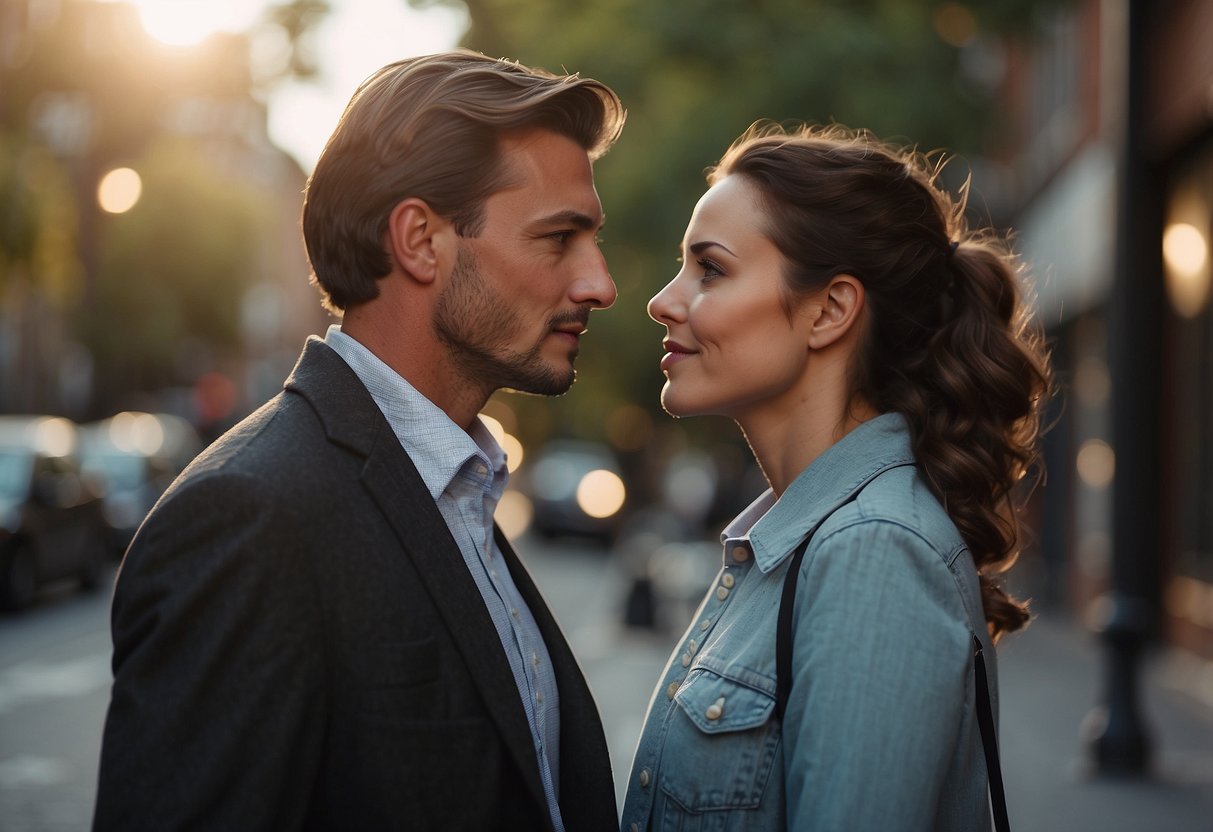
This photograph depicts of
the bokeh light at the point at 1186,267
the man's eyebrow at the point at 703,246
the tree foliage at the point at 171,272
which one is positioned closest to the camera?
the man's eyebrow at the point at 703,246

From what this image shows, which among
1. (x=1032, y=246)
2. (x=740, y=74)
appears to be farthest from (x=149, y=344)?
(x=740, y=74)

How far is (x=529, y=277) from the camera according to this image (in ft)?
8.77

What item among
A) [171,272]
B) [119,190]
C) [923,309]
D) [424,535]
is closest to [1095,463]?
[923,309]

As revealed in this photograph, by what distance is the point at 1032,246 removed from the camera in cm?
2264

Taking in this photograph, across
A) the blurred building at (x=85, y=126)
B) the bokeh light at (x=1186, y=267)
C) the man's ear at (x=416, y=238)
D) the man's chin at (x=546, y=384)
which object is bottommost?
the man's chin at (x=546, y=384)

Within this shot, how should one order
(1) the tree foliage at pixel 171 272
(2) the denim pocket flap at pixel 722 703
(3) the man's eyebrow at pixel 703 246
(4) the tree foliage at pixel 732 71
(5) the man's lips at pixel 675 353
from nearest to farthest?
(2) the denim pocket flap at pixel 722 703
(3) the man's eyebrow at pixel 703 246
(5) the man's lips at pixel 675 353
(4) the tree foliage at pixel 732 71
(1) the tree foliage at pixel 171 272

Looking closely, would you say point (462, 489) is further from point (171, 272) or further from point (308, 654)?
point (171, 272)

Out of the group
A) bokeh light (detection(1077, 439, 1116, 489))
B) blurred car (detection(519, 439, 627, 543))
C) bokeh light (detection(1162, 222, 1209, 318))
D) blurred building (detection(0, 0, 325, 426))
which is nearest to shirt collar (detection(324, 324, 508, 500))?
bokeh light (detection(1162, 222, 1209, 318))

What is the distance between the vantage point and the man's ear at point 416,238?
2523mm

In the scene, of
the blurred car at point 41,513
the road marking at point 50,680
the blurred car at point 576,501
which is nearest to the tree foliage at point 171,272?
the blurred car at point 576,501

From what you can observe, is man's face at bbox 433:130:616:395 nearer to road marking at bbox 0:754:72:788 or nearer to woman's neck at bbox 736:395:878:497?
woman's neck at bbox 736:395:878:497

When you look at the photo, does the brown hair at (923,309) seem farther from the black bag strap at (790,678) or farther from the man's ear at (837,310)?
the black bag strap at (790,678)

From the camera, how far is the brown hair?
262cm

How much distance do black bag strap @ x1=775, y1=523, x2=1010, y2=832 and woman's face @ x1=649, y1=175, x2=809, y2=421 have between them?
1.24 ft
